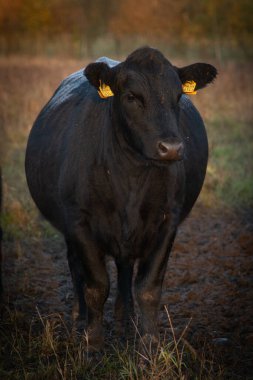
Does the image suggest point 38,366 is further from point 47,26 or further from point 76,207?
point 47,26

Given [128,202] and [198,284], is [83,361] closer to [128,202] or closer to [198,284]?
[128,202]

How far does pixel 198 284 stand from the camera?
6297mm

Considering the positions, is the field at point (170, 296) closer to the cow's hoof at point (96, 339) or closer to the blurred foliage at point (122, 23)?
the cow's hoof at point (96, 339)

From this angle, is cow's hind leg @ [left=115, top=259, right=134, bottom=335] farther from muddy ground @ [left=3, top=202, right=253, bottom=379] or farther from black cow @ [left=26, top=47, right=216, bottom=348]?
black cow @ [left=26, top=47, right=216, bottom=348]

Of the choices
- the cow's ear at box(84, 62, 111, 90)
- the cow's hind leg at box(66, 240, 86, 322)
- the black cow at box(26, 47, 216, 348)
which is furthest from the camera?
the cow's hind leg at box(66, 240, 86, 322)

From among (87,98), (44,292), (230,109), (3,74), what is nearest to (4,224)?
(44,292)

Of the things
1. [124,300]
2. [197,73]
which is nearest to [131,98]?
[197,73]

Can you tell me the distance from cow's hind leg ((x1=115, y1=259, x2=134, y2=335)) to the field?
13cm

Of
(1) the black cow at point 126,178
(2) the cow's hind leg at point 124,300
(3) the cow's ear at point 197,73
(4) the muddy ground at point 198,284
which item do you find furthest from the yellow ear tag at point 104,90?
(4) the muddy ground at point 198,284

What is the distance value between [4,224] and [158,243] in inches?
139

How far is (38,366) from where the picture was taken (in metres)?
4.18

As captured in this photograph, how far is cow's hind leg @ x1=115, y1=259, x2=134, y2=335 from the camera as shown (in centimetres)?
536

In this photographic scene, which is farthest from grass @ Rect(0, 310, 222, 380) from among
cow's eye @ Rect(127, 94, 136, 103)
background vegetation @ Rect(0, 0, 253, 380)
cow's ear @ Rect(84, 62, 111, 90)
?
cow's ear @ Rect(84, 62, 111, 90)

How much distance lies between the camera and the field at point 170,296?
4254 millimetres
